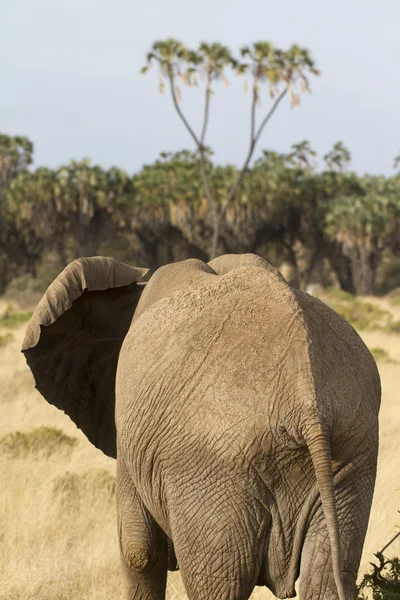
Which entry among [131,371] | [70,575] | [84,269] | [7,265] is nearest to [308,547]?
[131,371]

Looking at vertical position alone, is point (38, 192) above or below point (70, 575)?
above

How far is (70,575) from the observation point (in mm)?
6430

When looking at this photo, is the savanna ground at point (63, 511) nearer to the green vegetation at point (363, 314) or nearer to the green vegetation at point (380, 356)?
the green vegetation at point (380, 356)

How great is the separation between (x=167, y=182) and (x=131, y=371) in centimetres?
4141

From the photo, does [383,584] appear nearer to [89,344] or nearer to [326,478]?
[89,344]

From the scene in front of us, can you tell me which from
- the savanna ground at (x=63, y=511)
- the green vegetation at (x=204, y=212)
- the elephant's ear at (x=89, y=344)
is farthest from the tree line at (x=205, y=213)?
the elephant's ear at (x=89, y=344)

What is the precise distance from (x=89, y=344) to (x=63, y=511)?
11.1 ft

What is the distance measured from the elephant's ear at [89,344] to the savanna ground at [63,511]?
50.9 inches

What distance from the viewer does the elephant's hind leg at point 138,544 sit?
13.5ft

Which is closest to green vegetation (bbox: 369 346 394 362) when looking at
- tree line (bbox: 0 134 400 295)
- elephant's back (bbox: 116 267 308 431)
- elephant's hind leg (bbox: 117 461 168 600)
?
elephant's hind leg (bbox: 117 461 168 600)

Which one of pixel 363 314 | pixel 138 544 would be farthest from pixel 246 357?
pixel 363 314

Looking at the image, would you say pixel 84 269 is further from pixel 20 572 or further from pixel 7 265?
pixel 7 265

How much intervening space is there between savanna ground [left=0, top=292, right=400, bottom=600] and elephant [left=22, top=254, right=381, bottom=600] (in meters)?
2.41

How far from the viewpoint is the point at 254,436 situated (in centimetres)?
320
